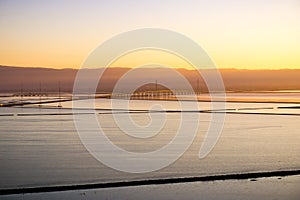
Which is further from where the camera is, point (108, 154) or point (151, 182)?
point (108, 154)

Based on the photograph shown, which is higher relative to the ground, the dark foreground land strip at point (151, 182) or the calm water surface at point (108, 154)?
the calm water surface at point (108, 154)

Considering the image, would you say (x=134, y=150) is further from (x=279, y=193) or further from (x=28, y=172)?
(x=279, y=193)

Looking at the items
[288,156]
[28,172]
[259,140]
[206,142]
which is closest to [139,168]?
[28,172]

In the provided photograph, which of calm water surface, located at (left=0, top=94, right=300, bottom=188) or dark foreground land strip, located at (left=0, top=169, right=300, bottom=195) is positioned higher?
calm water surface, located at (left=0, top=94, right=300, bottom=188)

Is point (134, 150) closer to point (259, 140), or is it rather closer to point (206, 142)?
point (206, 142)

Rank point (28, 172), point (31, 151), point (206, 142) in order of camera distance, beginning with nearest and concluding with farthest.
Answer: point (28, 172)
point (31, 151)
point (206, 142)

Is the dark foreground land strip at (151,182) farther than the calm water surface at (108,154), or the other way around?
the calm water surface at (108,154)

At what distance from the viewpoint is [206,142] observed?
12.5 metres

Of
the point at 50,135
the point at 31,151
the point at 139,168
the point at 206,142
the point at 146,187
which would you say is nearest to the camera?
the point at 146,187

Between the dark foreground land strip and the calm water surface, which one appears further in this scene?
the calm water surface

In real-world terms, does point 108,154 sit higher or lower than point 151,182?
higher

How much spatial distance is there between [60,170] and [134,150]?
2.87 m

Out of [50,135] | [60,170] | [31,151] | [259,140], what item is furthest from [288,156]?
[50,135]

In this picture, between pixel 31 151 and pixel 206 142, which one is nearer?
pixel 31 151
